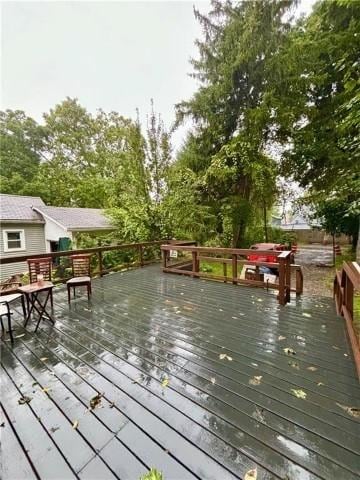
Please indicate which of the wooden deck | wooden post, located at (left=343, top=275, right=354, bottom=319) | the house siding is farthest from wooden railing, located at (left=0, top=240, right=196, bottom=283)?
wooden post, located at (left=343, top=275, right=354, bottom=319)

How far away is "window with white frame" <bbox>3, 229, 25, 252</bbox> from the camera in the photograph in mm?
10572

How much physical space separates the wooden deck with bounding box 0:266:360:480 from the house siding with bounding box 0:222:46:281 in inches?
358

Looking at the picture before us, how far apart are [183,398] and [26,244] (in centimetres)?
1238

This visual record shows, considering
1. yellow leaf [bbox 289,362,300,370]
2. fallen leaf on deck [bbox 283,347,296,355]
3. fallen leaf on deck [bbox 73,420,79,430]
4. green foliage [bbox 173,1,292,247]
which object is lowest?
yellow leaf [bbox 289,362,300,370]

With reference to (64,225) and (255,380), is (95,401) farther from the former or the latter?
(64,225)

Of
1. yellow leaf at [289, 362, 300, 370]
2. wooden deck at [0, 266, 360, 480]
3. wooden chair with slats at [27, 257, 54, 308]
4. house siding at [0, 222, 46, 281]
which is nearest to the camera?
wooden deck at [0, 266, 360, 480]

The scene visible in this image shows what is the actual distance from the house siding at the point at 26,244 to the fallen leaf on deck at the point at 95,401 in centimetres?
1090

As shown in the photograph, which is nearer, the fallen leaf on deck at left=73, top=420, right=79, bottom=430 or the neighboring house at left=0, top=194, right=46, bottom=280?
the fallen leaf on deck at left=73, top=420, right=79, bottom=430

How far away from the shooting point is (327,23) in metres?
7.07

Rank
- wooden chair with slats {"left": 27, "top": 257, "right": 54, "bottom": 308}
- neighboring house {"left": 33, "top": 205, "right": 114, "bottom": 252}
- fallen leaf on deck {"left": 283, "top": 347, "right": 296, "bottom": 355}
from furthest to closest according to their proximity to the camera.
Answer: neighboring house {"left": 33, "top": 205, "right": 114, "bottom": 252}, wooden chair with slats {"left": 27, "top": 257, "right": 54, "bottom": 308}, fallen leaf on deck {"left": 283, "top": 347, "right": 296, "bottom": 355}

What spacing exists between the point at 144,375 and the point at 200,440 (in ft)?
2.62

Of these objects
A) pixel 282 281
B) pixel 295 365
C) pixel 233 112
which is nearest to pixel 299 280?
pixel 282 281

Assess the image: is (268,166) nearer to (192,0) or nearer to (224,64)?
(224,64)

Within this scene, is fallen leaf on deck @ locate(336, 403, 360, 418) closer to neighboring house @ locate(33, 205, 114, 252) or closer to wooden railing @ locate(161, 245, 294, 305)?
wooden railing @ locate(161, 245, 294, 305)
